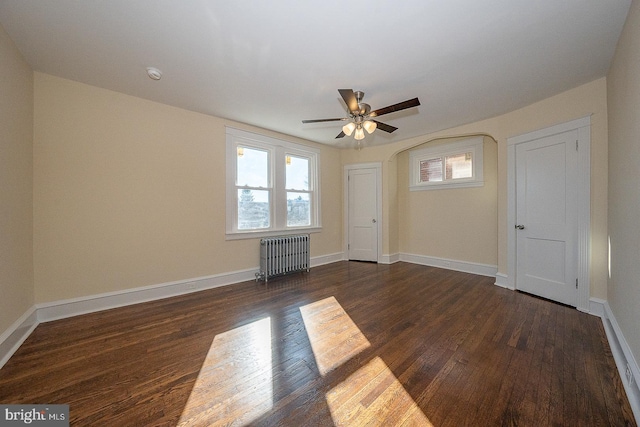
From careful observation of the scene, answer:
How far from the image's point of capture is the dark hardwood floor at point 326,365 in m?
1.42

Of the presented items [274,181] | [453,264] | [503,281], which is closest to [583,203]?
[503,281]

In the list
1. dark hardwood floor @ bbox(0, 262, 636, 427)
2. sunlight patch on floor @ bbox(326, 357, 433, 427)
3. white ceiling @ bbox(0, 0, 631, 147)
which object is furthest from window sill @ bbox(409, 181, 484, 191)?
sunlight patch on floor @ bbox(326, 357, 433, 427)

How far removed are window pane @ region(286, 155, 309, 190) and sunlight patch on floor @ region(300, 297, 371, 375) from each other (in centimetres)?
257

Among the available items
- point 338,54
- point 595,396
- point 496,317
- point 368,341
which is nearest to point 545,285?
point 496,317

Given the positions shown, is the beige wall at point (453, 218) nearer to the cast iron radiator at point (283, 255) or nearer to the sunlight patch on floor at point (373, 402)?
the cast iron radiator at point (283, 255)

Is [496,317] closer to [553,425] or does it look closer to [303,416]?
[553,425]

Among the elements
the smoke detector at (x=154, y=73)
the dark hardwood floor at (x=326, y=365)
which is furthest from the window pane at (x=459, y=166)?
the smoke detector at (x=154, y=73)

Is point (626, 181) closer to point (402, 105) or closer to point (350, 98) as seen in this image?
point (402, 105)

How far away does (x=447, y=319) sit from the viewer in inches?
103

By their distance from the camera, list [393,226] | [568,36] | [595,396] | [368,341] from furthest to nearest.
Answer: [393,226] → [368,341] → [568,36] → [595,396]

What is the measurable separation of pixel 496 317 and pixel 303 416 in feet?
7.95

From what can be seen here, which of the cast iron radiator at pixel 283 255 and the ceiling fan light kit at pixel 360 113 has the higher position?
the ceiling fan light kit at pixel 360 113

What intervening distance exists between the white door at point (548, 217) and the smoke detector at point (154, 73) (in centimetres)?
471

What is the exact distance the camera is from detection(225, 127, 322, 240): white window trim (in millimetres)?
3902
